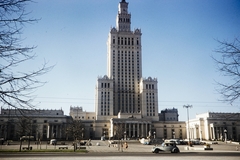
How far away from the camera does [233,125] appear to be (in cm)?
12256

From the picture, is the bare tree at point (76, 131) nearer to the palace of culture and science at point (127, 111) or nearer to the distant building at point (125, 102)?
the palace of culture and science at point (127, 111)

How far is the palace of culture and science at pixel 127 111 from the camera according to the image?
122 m

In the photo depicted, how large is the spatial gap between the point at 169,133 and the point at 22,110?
13755cm

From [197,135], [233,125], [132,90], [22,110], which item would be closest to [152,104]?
[132,90]

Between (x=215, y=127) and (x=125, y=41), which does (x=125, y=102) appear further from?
(x=215, y=127)

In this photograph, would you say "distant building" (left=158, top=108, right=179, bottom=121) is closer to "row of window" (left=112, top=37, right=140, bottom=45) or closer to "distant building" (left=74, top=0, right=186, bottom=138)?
"distant building" (left=74, top=0, right=186, bottom=138)

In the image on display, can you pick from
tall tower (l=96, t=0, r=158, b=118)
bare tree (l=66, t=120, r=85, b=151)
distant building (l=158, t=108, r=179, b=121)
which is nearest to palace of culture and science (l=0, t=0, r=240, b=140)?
tall tower (l=96, t=0, r=158, b=118)

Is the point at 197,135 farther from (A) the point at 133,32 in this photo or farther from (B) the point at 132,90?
(A) the point at 133,32

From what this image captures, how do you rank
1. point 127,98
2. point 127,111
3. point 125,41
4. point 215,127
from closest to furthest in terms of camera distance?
point 215,127 < point 127,111 < point 127,98 < point 125,41

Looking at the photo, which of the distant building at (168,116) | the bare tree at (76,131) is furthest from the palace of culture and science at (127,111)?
the bare tree at (76,131)

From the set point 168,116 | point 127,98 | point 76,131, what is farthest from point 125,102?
point 76,131

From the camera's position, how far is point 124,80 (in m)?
144

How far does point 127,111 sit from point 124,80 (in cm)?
1958

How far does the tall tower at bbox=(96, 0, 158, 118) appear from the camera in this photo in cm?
13888
